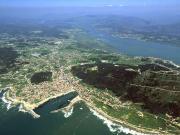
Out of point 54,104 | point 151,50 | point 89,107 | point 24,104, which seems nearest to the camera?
point 89,107

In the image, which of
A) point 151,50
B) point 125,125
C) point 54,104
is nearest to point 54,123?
point 54,104

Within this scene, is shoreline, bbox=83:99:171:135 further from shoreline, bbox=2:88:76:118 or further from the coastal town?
shoreline, bbox=2:88:76:118

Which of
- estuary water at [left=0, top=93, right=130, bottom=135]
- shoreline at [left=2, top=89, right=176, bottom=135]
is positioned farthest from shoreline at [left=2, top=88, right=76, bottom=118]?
estuary water at [left=0, top=93, right=130, bottom=135]

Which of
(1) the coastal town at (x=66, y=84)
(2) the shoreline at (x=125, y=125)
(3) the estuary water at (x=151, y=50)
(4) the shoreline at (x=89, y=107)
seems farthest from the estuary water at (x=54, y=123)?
(3) the estuary water at (x=151, y=50)

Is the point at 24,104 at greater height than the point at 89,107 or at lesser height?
lesser

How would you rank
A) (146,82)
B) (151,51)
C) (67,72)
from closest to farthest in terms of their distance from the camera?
(146,82)
(67,72)
(151,51)

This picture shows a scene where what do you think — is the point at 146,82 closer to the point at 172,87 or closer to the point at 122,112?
the point at 172,87

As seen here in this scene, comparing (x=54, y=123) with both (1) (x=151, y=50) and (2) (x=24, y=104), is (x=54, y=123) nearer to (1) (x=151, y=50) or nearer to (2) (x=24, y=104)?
(2) (x=24, y=104)

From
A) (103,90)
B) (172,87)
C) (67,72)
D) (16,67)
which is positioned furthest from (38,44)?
(172,87)
